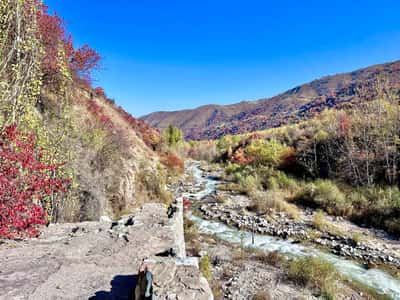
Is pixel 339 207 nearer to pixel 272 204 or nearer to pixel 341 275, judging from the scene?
pixel 272 204

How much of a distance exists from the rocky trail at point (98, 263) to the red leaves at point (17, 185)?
36 cm

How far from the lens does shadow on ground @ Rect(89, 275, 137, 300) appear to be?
2.70 metres

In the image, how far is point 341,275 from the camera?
18.7 ft

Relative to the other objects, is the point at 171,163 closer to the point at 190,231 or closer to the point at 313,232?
the point at 190,231

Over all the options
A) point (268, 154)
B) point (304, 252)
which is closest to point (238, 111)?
point (268, 154)

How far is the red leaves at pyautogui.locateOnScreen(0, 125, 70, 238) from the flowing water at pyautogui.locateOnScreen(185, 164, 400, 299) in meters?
6.01

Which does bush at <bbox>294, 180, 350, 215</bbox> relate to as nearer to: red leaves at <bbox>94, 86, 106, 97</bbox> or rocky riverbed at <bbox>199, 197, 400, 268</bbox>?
rocky riverbed at <bbox>199, 197, 400, 268</bbox>

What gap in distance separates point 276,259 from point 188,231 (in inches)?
126

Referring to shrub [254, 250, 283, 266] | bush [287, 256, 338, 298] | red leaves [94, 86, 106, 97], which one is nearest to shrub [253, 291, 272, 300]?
bush [287, 256, 338, 298]

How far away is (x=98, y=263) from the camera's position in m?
3.51

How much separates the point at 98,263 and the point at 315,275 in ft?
→ 15.9

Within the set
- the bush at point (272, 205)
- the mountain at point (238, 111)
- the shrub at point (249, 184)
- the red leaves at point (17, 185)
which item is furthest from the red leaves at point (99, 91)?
the mountain at point (238, 111)

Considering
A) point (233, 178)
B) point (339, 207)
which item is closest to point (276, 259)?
point (339, 207)

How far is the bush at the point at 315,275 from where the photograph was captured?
16.6 ft
